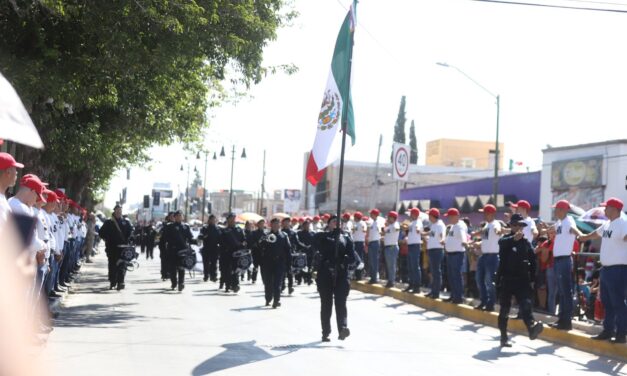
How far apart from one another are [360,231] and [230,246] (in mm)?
4187

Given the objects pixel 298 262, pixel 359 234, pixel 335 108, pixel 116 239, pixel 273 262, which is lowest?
pixel 298 262

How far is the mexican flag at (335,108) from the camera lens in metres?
13.8

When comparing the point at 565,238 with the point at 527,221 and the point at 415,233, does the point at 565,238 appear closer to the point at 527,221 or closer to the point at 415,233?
the point at 527,221

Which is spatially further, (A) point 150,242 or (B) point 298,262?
(A) point 150,242

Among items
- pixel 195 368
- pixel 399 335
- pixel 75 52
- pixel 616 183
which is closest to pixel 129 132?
pixel 75 52

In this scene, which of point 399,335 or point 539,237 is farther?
point 539,237

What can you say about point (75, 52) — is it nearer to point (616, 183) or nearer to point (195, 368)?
point (195, 368)

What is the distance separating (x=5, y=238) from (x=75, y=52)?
1202cm

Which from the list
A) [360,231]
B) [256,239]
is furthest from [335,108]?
[360,231]

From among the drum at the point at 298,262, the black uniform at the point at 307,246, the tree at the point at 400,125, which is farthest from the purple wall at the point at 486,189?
the tree at the point at 400,125

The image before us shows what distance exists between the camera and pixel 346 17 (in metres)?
14.4

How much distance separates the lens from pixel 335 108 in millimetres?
13930

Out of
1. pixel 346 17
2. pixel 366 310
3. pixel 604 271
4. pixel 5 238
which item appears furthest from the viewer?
pixel 366 310

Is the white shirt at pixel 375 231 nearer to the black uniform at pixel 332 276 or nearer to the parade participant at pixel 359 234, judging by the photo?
the parade participant at pixel 359 234
